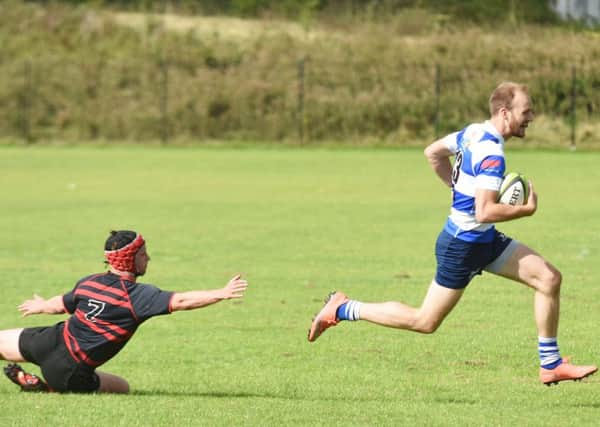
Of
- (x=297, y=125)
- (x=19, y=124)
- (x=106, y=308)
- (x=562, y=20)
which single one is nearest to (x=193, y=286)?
(x=106, y=308)

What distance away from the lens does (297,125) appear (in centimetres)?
4494

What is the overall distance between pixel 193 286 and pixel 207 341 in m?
3.21

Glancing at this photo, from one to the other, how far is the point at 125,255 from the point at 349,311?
1.68 metres

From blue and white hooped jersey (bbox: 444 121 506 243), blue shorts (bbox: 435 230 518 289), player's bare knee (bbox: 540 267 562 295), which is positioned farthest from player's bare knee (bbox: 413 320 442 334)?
player's bare knee (bbox: 540 267 562 295)

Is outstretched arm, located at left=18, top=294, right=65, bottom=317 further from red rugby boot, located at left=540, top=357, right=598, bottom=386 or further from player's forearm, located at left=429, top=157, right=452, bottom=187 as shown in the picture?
red rugby boot, located at left=540, top=357, right=598, bottom=386

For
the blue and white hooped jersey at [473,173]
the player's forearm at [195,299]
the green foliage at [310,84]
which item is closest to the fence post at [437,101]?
the green foliage at [310,84]

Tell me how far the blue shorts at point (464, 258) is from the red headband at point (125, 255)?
200 centimetres

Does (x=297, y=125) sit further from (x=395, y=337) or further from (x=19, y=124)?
(x=395, y=337)

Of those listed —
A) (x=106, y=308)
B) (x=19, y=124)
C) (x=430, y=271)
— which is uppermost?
(x=106, y=308)

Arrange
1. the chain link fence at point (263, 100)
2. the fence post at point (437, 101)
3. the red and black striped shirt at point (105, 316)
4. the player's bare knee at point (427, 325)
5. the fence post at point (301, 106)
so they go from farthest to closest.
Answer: the fence post at point (301, 106)
the chain link fence at point (263, 100)
the fence post at point (437, 101)
the player's bare knee at point (427, 325)
the red and black striped shirt at point (105, 316)

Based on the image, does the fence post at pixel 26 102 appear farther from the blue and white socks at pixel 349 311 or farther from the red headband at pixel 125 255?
the red headband at pixel 125 255

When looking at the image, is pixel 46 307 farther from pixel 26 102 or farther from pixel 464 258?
pixel 26 102

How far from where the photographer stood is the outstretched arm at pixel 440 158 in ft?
29.1

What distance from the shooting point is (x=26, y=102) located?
156 feet
